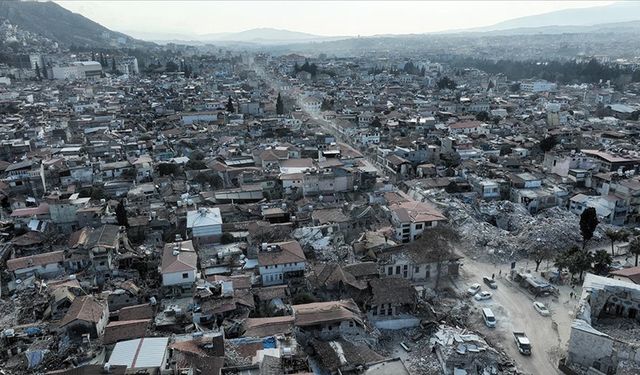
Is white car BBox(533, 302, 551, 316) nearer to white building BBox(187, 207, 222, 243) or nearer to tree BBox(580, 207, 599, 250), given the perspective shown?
tree BBox(580, 207, 599, 250)

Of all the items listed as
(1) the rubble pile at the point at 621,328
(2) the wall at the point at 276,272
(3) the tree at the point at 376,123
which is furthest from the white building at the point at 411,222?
(3) the tree at the point at 376,123

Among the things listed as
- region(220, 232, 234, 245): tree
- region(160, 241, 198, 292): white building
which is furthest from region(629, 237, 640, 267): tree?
region(160, 241, 198, 292): white building

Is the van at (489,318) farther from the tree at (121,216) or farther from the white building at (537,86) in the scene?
the white building at (537,86)

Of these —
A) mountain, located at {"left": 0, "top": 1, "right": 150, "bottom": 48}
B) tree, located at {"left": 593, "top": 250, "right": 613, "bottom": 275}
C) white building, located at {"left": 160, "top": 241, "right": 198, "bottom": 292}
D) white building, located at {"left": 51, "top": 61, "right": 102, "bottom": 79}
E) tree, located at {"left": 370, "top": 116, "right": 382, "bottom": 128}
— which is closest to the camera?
white building, located at {"left": 160, "top": 241, "right": 198, "bottom": 292}

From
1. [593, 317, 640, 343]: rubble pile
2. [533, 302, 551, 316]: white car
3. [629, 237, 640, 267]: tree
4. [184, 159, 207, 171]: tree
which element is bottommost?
[533, 302, 551, 316]: white car

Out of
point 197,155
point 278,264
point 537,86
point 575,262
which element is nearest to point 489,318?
point 575,262

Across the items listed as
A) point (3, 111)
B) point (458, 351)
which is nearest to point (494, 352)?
point (458, 351)
